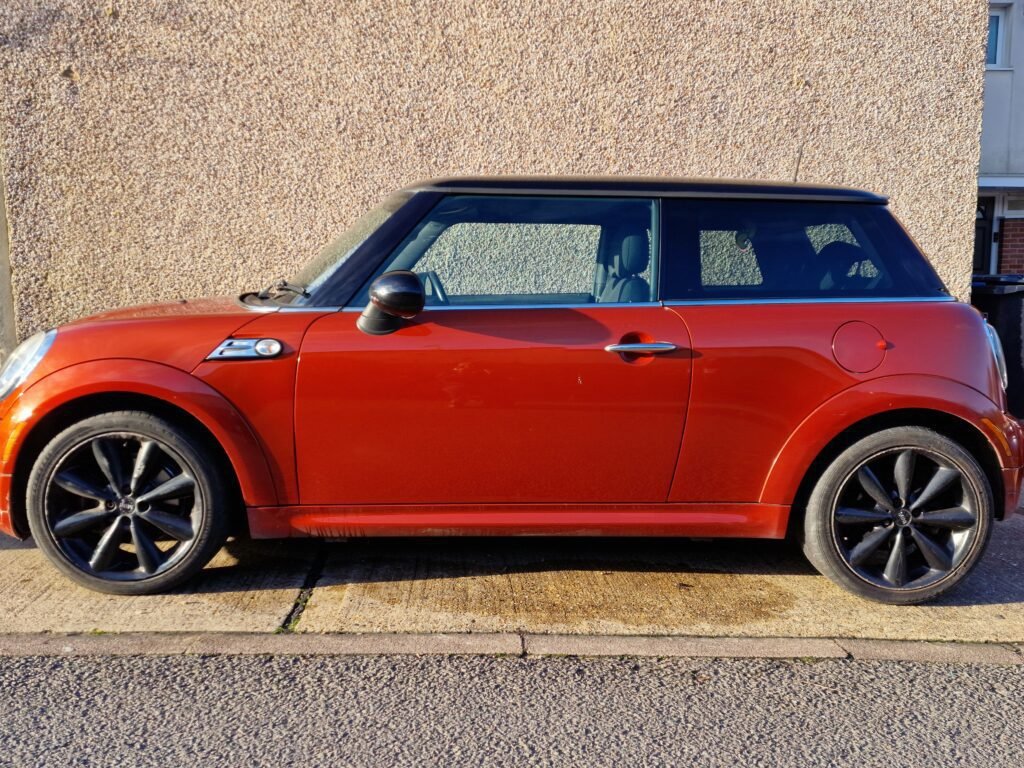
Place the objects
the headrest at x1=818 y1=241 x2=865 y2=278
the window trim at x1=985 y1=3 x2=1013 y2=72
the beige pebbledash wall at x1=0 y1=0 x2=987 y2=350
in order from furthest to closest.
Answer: the window trim at x1=985 y1=3 x2=1013 y2=72
the beige pebbledash wall at x1=0 y1=0 x2=987 y2=350
the headrest at x1=818 y1=241 x2=865 y2=278

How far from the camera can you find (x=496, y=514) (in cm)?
357

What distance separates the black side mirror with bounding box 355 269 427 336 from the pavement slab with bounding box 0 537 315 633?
3.73 ft

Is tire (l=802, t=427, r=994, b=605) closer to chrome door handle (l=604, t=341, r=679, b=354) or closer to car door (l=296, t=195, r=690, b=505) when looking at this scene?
car door (l=296, t=195, r=690, b=505)

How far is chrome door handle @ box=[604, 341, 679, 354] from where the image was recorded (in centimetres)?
348

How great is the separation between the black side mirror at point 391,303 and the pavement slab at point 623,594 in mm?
1084

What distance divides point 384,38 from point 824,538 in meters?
5.07

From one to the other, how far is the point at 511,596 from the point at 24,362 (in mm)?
2099

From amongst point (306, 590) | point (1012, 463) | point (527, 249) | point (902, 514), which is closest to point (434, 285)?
point (527, 249)

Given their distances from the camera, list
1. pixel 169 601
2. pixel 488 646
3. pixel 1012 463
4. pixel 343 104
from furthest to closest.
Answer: pixel 343 104
pixel 1012 463
pixel 169 601
pixel 488 646

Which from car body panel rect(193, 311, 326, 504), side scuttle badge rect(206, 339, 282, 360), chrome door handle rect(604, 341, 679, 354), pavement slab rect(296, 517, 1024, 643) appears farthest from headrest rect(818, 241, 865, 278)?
side scuttle badge rect(206, 339, 282, 360)

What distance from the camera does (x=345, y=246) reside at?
12.4 ft

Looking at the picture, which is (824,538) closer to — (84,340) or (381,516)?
(381,516)

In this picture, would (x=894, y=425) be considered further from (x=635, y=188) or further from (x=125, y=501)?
(x=125, y=501)

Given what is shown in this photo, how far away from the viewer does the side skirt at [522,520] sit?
11.6 feet
